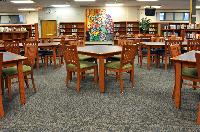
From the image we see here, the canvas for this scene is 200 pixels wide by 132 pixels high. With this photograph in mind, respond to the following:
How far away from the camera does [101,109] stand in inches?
154

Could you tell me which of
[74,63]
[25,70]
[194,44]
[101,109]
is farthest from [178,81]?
[194,44]

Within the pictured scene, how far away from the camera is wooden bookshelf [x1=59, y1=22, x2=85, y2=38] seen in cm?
1716

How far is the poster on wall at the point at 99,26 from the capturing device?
17016 millimetres

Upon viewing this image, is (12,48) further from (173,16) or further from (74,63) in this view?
(173,16)

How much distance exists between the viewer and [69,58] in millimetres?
5109

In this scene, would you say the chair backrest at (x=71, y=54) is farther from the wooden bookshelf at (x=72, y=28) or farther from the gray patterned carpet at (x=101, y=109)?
the wooden bookshelf at (x=72, y=28)

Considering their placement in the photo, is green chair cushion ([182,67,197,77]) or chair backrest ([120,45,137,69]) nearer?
green chair cushion ([182,67,197,77])

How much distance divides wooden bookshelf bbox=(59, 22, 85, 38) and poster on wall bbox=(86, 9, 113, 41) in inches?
16.3

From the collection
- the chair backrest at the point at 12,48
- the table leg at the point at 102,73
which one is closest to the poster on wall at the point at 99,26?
the chair backrest at the point at 12,48

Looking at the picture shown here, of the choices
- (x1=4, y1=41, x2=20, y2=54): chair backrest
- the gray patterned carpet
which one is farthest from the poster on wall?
the gray patterned carpet

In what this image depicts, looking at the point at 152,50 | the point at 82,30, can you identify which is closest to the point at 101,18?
→ the point at 82,30

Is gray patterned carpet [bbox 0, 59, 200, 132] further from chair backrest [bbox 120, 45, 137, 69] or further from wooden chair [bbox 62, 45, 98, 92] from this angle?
chair backrest [bbox 120, 45, 137, 69]

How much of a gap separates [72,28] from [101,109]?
45.3 feet

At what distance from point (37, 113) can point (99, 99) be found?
114cm
